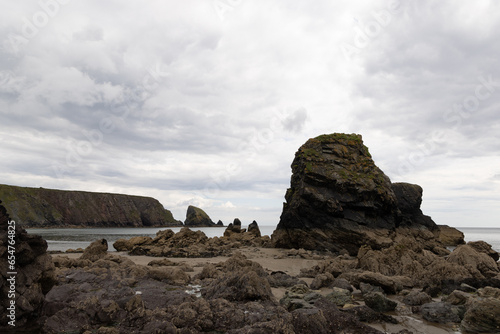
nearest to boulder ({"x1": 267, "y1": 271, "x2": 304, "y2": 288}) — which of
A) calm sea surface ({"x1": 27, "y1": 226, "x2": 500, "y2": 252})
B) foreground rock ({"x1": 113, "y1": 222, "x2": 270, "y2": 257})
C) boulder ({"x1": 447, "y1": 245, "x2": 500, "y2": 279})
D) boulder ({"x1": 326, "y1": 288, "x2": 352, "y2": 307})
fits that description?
boulder ({"x1": 326, "y1": 288, "x2": 352, "y2": 307})

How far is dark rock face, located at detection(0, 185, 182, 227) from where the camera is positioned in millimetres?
90438

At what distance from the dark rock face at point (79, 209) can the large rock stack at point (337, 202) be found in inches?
3273

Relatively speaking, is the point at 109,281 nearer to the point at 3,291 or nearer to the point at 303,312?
the point at 3,291

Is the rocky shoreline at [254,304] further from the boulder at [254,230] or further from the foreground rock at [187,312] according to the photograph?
the boulder at [254,230]

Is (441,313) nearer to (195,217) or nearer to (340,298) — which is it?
(340,298)

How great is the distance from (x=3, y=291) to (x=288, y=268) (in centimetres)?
1243

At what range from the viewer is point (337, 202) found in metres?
23.4

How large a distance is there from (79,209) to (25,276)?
11970 centimetres

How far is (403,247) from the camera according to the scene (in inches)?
586

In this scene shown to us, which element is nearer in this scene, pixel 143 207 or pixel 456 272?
pixel 456 272

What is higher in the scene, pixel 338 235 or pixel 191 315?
pixel 338 235

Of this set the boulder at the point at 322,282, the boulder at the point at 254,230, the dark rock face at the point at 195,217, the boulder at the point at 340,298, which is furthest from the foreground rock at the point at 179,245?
the dark rock face at the point at 195,217

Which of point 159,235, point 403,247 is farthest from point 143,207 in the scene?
point 403,247

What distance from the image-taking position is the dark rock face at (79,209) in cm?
9044
